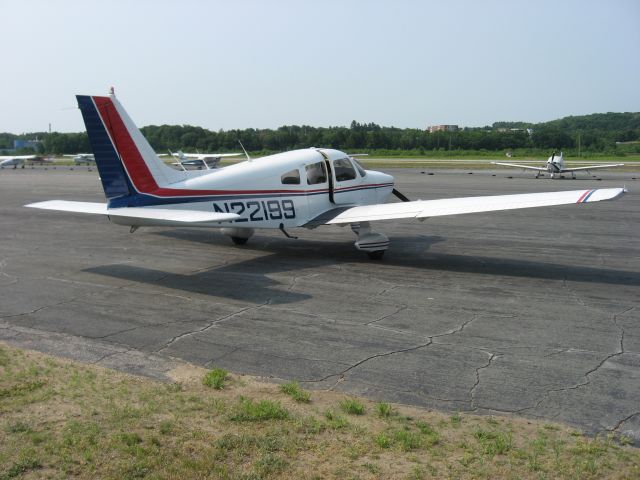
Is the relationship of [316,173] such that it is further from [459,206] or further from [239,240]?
[459,206]

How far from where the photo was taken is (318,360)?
302 inches

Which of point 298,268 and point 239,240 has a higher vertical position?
point 239,240

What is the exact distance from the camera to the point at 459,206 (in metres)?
13.3

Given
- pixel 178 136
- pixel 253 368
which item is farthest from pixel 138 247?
pixel 178 136

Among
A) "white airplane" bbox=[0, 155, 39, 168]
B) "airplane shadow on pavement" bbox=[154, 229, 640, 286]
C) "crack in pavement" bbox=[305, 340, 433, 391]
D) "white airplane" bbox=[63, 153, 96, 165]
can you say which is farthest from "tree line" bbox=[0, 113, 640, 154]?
"crack in pavement" bbox=[305, 340, 433, 391]

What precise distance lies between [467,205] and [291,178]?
13.8 feet

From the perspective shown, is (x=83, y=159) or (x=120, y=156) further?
(x=83, y=159)

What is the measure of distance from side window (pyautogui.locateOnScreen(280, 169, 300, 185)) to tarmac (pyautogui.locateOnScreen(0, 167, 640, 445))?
1850 millimetres

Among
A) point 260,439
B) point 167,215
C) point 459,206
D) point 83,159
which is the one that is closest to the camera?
point 260,439

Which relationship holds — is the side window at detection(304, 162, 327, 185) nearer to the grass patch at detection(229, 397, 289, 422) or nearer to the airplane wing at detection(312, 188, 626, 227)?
the airplane wing at detection(312, 188, 626, 227)

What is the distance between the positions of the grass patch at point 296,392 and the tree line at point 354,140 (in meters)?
49.5

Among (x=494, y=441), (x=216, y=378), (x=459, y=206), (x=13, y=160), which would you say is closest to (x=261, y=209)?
(x=459, y=206)

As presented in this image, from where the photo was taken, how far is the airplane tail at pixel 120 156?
502 inches

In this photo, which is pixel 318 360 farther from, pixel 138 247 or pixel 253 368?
pixel 138 247
